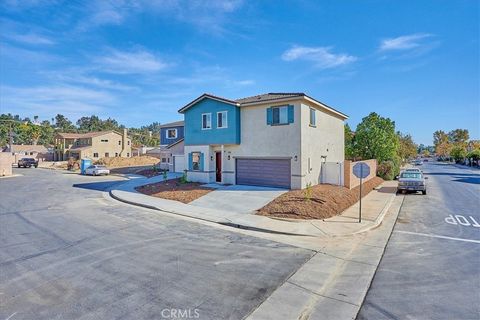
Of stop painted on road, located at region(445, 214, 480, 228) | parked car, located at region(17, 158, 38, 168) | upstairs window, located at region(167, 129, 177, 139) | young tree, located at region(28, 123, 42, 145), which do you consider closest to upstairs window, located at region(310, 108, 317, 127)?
stop painted on road, located at region(445, 214, 480, 228)

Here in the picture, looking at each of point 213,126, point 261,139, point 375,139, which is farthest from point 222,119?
point 375,139

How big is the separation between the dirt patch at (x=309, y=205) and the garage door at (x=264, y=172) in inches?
74.7

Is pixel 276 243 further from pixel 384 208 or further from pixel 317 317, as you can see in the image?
pixel 384 208

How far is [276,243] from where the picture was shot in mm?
9250

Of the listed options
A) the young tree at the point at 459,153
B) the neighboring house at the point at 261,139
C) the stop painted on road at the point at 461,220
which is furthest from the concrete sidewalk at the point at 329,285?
A: the young tree at the point at 459,153

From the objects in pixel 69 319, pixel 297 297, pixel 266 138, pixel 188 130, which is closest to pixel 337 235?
pixel 297 297

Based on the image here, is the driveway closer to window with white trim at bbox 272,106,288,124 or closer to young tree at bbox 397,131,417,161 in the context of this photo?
window with white trim at bbox 272,106,288,124

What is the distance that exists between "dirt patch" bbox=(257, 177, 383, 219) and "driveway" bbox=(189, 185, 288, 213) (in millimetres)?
788

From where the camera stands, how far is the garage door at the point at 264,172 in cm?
1841

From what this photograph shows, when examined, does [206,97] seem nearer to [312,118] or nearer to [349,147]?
[312,118]

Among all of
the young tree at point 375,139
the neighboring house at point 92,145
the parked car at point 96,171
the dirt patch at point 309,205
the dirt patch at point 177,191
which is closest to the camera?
the dirt patch at point 309,205

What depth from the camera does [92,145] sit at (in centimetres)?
5775

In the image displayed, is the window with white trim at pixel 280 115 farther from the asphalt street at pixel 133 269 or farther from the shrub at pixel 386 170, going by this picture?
the shrub at pixel 386 170

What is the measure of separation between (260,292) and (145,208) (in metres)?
11.1
